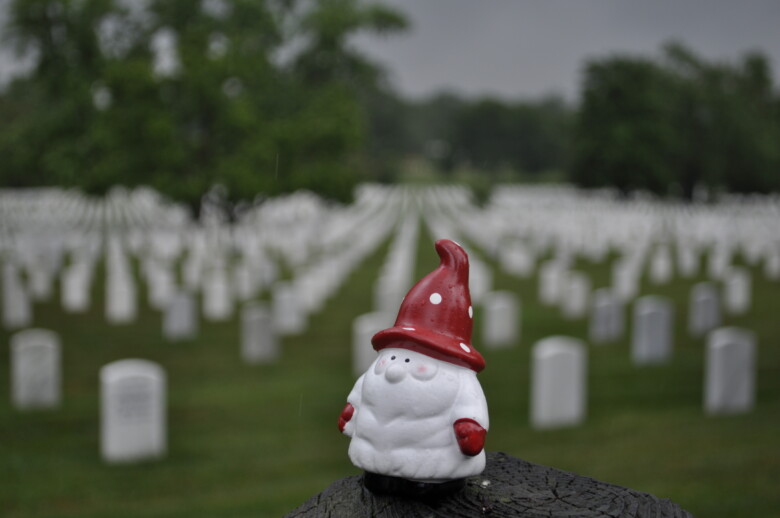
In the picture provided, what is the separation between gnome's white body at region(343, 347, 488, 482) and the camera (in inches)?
77.4

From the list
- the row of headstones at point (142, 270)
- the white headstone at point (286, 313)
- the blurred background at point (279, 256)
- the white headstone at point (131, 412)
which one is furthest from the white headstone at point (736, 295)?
the white headstone at point (131, 412)

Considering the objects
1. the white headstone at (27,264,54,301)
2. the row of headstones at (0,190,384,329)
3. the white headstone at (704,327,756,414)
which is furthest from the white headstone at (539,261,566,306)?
the white headstone at (27,264,54,301)

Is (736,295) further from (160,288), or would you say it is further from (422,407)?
(422,407)

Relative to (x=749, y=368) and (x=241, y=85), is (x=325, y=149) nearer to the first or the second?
(x=241, y=85)

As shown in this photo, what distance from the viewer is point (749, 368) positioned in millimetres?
8328

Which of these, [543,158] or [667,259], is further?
[543,158]

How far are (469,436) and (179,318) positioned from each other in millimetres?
10139

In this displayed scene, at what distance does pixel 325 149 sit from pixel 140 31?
25.2ft

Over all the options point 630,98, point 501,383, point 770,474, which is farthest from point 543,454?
point 630,98

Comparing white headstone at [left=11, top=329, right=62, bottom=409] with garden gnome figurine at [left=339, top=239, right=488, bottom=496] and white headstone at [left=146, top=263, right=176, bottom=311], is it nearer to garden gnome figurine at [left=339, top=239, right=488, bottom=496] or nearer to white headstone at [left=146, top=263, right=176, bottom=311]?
white headstone at [left=146, top=263, right=176, bottom=311]

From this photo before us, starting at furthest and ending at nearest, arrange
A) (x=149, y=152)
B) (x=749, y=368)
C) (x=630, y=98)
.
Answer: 1. (x=630, y=98)
2. (x=149, y=152)
3. (x=749, y=368)

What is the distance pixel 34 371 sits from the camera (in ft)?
26.6

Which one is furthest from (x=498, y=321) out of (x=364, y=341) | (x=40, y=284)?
(x=40, y=284)

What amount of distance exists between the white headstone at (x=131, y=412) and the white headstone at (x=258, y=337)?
3387 mm
